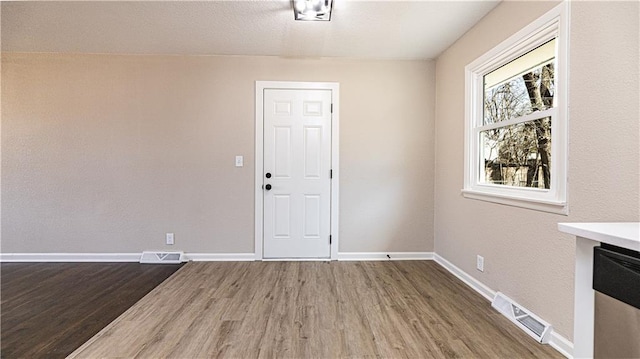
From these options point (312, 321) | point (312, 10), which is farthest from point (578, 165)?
point (312, 10)

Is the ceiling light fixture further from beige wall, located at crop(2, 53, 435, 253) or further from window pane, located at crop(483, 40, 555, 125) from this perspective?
window pane, located at crop(483, 40, 555, 125)

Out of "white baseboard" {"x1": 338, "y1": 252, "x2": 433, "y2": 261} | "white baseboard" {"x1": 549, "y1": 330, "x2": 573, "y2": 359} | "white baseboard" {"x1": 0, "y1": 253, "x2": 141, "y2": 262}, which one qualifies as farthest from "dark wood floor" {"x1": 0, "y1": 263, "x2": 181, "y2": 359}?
"white baseboard" {"x1": 549, "y1": 330, "x2": 573, "y2": 359}

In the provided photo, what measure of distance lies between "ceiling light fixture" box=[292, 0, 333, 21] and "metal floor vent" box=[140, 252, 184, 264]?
2.89 meters

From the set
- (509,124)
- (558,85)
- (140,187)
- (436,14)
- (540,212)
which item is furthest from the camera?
(140,187)

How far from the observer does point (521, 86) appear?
2223 mm

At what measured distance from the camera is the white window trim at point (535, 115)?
1.72 meters

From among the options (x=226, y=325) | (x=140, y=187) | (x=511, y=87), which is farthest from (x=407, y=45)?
(x=140, y=187)

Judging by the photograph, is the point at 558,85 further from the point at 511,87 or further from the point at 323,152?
the point at 323,152

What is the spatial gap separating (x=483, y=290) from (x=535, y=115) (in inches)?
59.2

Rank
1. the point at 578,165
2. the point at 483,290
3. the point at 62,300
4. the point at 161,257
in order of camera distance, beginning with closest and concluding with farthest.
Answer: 1. the point at 578,165
2. the point at 62,300
3. the point at 483,290
4. the point at 161,257

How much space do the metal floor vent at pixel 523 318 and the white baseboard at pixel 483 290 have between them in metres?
0.04

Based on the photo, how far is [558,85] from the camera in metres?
1.76

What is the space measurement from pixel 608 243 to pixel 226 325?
2072 mm

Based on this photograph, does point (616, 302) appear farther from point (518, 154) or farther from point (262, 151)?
point (262, 151)
